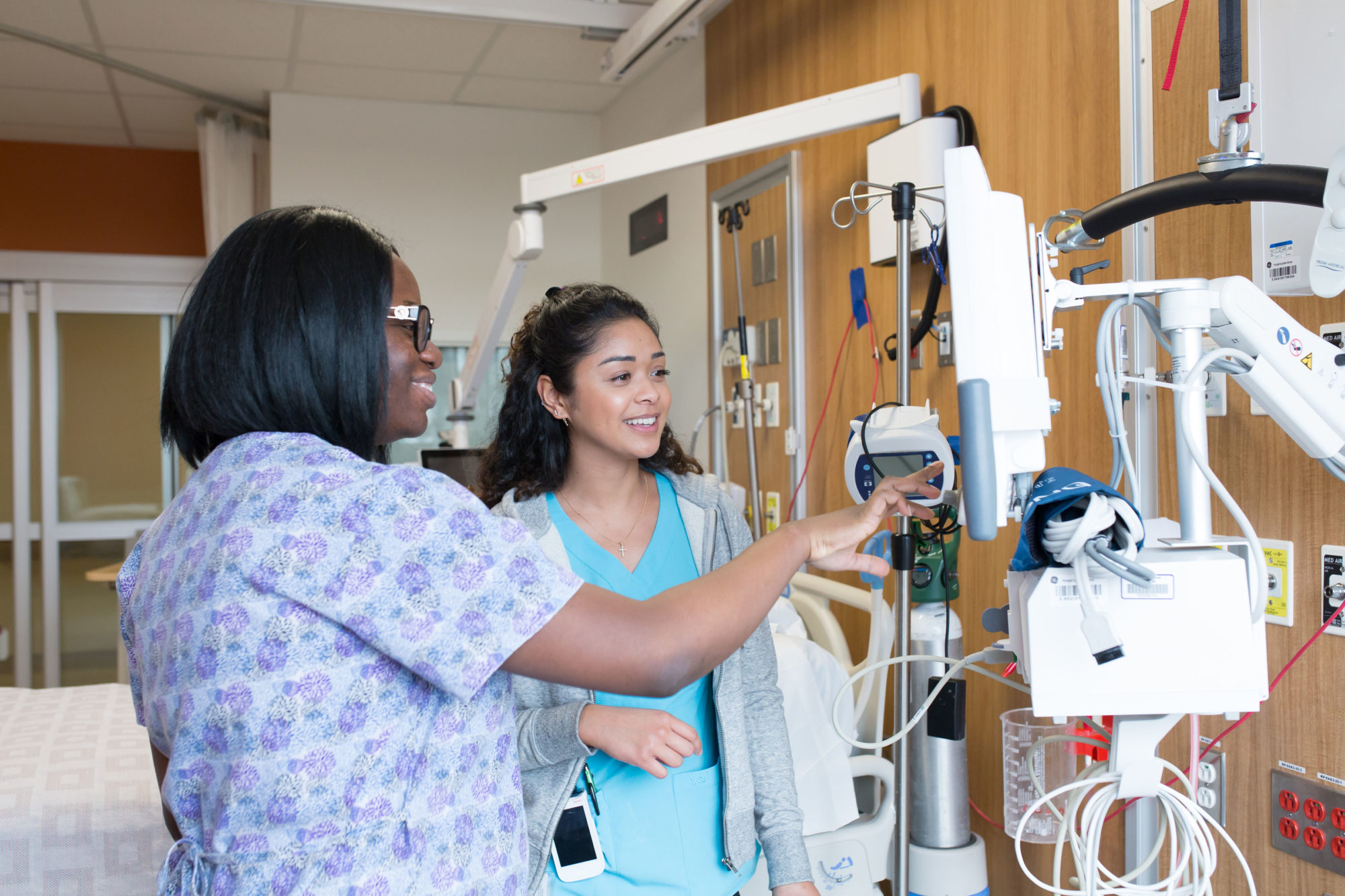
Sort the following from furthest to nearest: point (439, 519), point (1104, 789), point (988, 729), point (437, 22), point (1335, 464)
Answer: point (437, 22), point (988, 729), point (1335, 464), point (1104, 789), point (439, 519)

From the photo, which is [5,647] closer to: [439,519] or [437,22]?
[437,22]

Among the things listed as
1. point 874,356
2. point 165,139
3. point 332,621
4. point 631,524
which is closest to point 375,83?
point 165,139

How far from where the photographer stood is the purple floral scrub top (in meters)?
0.74

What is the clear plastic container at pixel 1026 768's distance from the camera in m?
1.69

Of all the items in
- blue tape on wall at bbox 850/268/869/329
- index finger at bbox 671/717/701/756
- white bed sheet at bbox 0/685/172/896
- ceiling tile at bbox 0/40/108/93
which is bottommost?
white bed sheet at bbox 0/685/172/896

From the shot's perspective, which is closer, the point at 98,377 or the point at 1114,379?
the point at 1114,379

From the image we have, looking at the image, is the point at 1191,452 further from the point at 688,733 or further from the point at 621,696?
the point at 621,696

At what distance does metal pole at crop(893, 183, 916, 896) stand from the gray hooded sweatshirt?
28 centimetres

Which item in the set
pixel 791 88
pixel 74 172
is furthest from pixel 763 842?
pixel 74 172

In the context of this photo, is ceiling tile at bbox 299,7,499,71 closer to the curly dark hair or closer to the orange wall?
the orange wall

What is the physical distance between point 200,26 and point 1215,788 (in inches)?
153

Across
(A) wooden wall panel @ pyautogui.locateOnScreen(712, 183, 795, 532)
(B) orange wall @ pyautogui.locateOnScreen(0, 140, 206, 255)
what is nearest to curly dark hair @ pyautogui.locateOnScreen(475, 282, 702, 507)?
(A) wooden wall panel @ pyautogui.locateOnScreen(712, 183, 795, 532)

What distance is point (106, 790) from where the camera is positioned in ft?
5.58

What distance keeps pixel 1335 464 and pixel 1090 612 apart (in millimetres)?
444
